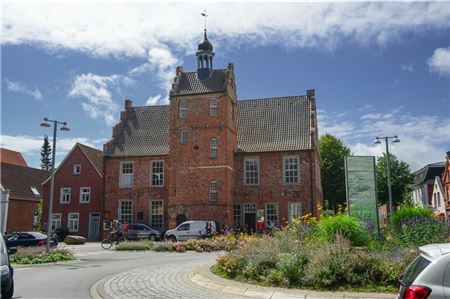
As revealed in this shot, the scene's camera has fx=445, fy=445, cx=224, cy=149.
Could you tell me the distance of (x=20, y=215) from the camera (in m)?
49.2

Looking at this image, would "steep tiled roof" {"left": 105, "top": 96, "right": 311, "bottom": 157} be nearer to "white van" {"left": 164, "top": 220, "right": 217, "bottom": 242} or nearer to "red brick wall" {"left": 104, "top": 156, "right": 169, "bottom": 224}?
"red brick wall" {"left": 104, "top": 156, "right": 169, "bottom": 224}

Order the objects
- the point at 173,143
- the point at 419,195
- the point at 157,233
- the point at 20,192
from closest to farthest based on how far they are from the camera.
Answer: the point at 157,233 → the point at 173,143 → the point at 20,192 → the point at 419,195

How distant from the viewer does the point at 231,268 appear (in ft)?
43.2

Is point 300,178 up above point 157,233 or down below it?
above

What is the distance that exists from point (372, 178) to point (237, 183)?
23.4 meters

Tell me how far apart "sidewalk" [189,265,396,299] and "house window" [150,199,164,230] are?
29.2 m

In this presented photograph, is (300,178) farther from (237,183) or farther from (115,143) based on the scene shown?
(115,143)

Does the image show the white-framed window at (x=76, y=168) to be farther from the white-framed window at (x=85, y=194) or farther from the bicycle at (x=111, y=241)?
the bicycle at (x=111, y=241)

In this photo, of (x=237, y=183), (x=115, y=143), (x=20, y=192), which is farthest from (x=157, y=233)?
(x=20, y=192)

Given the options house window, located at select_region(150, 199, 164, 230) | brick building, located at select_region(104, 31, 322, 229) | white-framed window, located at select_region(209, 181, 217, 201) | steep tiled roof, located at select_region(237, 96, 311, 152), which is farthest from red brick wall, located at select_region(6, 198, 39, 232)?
steep tiled roof, located at select_region(237, 96, 311, 152)

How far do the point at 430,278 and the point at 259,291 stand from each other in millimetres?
5763

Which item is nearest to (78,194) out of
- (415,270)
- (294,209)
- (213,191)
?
(213,191)

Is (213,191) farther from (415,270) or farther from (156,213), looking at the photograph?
(415,270)

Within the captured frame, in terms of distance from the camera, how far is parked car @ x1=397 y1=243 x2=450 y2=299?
5.61 meters
